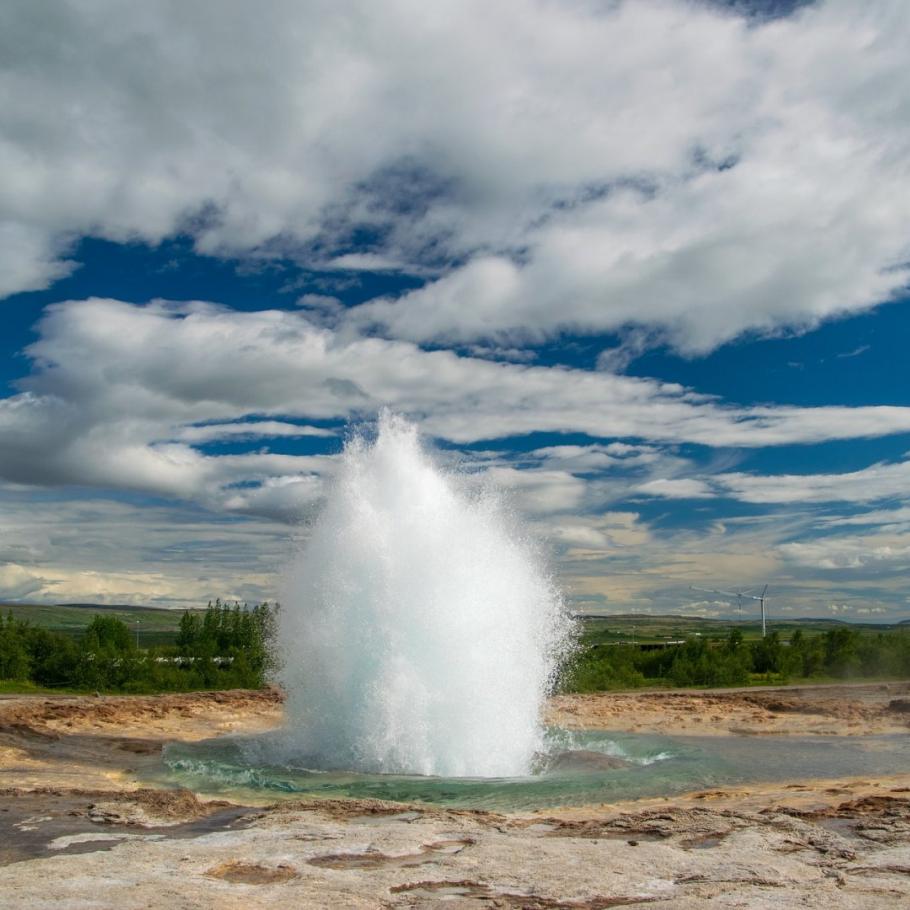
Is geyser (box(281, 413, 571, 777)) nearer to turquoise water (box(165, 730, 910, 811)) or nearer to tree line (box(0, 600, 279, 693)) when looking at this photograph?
turquoise water (box(165, 730, 910, 811))

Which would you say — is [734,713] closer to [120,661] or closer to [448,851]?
[448,851]

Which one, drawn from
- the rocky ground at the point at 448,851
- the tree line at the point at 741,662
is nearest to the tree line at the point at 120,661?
the tree line at the point at 741,662

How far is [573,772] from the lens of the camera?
61.2ft

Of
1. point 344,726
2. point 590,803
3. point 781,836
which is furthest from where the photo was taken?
point 344,726

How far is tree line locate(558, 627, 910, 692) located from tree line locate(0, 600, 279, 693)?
1758cm

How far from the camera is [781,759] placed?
845 inches

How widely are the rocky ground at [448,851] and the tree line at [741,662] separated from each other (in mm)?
31863

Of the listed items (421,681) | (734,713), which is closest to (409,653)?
(421,681)

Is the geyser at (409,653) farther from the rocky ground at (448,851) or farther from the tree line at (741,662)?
the tree line at (741,662)

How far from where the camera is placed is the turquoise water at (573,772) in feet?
52.5

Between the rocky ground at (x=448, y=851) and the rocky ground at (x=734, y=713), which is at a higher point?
the rocky ground at (x=448, y=851)

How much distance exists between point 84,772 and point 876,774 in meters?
16.0

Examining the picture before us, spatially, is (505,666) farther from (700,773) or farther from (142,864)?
(142,864)

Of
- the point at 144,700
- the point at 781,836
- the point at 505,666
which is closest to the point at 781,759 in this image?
the point at 505,666
